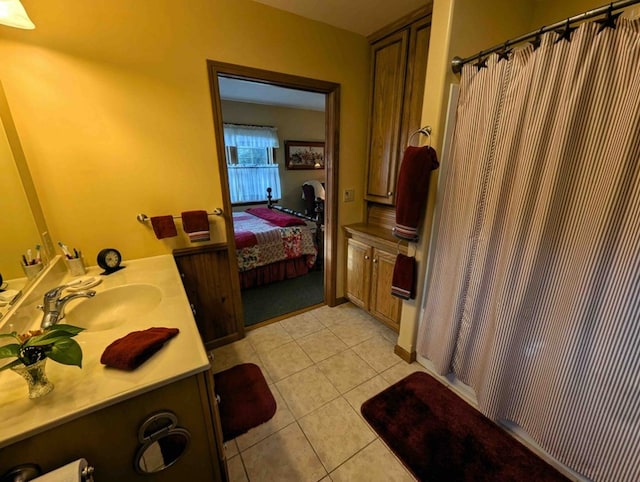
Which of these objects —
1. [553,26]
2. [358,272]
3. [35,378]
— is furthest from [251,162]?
[35,378]

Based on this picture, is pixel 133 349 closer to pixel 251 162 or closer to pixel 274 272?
pixel 274 272

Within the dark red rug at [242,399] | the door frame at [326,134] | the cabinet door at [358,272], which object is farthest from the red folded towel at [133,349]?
the cabinet door at [358,272]

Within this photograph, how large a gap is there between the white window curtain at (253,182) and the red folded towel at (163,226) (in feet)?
11.0

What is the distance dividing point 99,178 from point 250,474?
1.83 metres

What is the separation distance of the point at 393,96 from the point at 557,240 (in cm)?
159

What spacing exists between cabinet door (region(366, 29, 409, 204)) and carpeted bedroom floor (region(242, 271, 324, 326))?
1328 millimetres

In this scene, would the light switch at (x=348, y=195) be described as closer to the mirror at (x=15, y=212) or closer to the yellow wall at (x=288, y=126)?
the mirror at (x=15, y=212)

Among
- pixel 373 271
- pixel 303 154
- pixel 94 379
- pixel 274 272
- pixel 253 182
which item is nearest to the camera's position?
pixel 94 379

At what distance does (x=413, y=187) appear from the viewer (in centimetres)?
159

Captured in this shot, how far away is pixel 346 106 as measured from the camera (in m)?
2.29

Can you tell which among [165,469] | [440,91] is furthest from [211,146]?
[165,469]

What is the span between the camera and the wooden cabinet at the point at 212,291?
196 cm

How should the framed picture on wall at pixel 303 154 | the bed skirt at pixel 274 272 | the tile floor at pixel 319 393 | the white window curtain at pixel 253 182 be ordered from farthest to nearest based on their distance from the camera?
the framed picture on wall at pixel 303 154
the white window curtain at pixel 253 182
the bed skirt at pixel 274 272
the tile floor at pixel 319 393

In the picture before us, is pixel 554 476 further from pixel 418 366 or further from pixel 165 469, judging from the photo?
pixel 165 469
